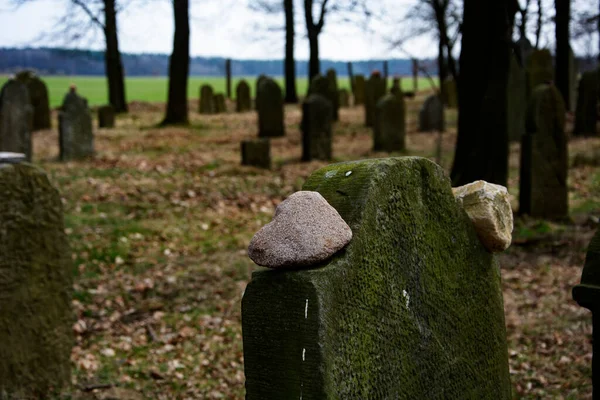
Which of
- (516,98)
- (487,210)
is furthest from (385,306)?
(516,98)

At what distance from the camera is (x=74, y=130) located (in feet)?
46.9

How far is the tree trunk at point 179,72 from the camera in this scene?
65.3 ft

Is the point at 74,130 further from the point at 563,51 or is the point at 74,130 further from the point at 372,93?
the point at 563,51

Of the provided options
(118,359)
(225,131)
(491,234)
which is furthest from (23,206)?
(225,131)

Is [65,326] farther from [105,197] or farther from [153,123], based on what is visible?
[153,123]

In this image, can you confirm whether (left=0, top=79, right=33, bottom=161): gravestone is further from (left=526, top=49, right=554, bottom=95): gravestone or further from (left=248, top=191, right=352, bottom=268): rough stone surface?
(left=526, top=49, right=554, bottom=95): gravestone

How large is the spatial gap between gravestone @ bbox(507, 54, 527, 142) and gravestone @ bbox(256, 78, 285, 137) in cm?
554

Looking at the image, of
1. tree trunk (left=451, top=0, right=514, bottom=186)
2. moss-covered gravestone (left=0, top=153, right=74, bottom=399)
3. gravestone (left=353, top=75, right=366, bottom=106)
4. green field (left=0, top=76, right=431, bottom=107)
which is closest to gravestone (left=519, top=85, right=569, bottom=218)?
tree trunk (left=451, top=0, right=514, bottom=186)

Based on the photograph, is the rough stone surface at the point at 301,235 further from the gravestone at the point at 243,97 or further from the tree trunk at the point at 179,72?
the gravestone at the point at 243,97

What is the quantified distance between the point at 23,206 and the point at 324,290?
3352 mm

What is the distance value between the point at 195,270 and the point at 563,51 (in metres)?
15.6

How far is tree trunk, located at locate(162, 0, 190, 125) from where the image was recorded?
19.9 m

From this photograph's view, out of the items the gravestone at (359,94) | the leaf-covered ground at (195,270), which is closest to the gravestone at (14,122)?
the leaf-covered ground at (195,270)

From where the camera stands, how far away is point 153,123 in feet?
70.0
